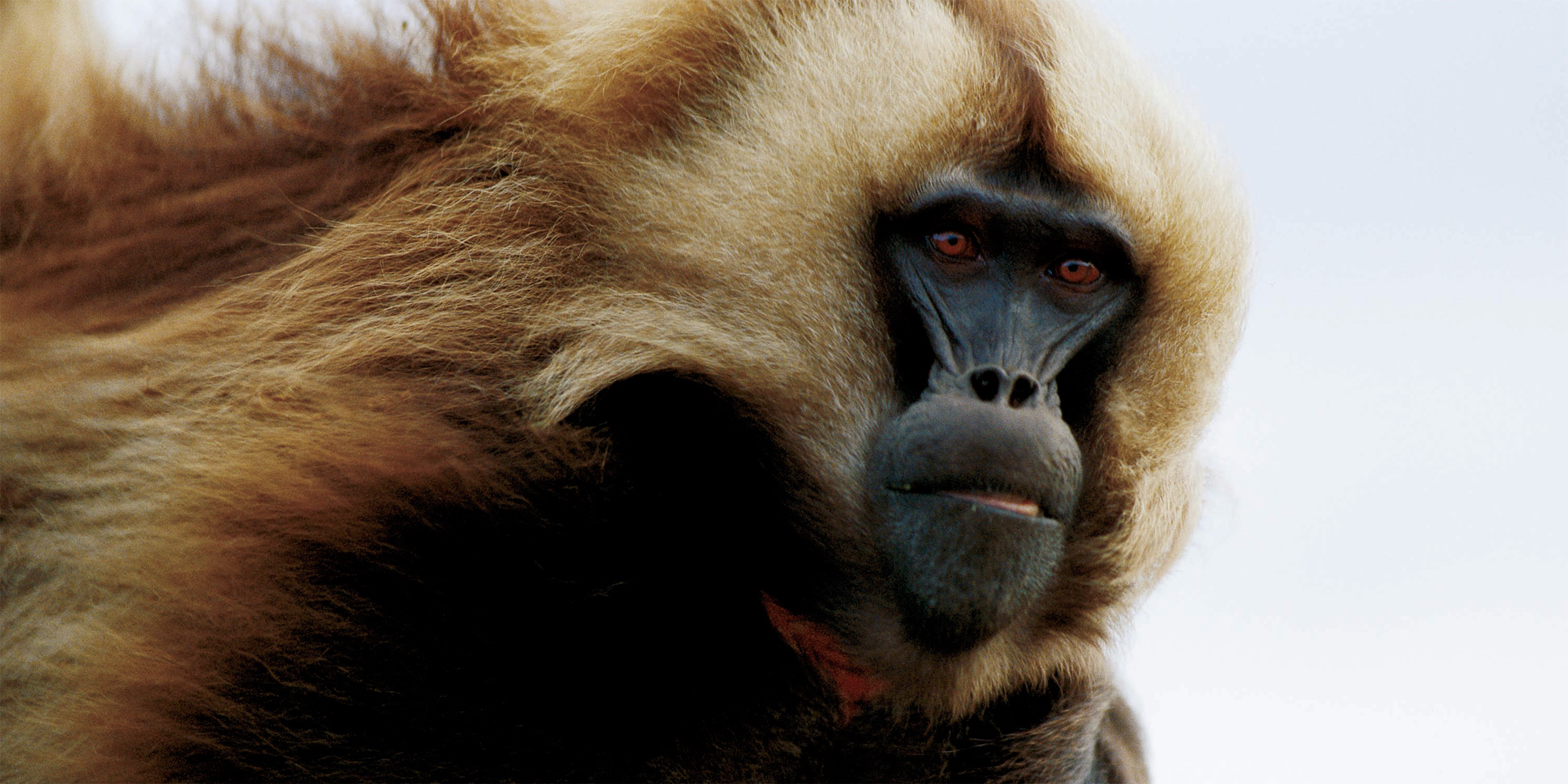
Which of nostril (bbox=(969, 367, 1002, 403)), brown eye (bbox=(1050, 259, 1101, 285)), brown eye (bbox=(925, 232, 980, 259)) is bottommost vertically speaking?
nostril (bbox=(969, 367, 1002, 403))

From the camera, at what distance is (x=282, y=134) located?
10.2ft

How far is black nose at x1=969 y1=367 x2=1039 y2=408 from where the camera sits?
2816mm

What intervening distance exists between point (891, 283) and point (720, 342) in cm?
36

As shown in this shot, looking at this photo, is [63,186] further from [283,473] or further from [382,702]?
[382,702]

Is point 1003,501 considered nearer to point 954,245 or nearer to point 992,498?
point 992,498

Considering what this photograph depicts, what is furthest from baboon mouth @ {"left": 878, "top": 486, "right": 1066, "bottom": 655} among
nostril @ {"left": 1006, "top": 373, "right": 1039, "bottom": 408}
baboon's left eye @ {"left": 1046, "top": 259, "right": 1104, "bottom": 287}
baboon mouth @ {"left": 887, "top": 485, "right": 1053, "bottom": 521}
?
baboon's left eye @ {"left": 1046, "top": 259, "right": 1104, "bottom": 287}

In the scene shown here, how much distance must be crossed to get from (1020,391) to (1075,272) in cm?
36

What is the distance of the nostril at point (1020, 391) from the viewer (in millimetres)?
2832

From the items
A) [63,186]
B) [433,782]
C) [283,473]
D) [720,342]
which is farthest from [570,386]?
[63,186]

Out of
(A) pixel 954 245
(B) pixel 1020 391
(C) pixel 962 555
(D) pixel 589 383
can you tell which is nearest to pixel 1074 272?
(A) pixel 954 245

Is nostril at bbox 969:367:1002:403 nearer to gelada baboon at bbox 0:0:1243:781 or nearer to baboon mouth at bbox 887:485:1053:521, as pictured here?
gelada baboon at bbox 0:0:1243:781

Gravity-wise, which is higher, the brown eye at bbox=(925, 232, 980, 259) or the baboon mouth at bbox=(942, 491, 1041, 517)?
the brown eye at bbox=(925, 232, 980, 259)

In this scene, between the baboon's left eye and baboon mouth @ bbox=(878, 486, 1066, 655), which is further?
the baboon's left eye

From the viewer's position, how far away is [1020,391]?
9.33 ft
